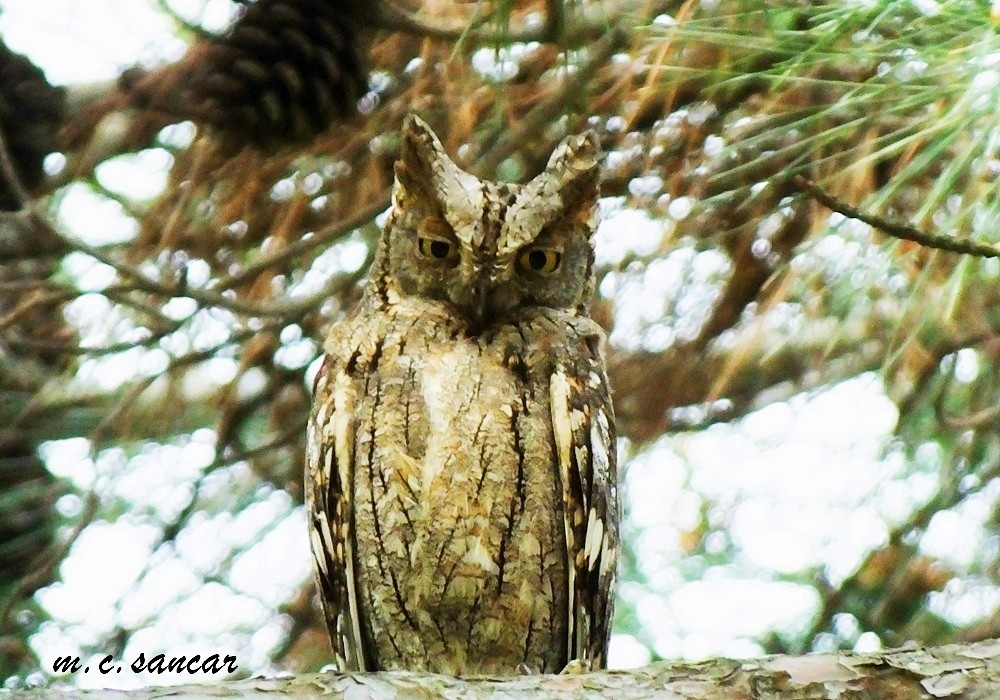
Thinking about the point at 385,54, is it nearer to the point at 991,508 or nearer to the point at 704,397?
the point at 704,397

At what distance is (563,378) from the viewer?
2.03 m

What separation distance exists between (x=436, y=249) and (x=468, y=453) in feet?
1.29

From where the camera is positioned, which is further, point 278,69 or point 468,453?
point 278,69

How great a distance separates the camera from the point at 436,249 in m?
2.09

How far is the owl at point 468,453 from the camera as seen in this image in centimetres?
196

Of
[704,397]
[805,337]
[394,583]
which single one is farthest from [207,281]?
[805,337]

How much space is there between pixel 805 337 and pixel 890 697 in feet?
4.51

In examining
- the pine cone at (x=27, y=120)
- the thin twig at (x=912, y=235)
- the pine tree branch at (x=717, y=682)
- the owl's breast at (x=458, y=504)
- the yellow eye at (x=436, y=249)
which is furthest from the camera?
the pine cone at (x=27, y=120)

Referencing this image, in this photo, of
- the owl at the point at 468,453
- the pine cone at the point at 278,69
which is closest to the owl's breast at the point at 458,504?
the owl at the point at 468,453

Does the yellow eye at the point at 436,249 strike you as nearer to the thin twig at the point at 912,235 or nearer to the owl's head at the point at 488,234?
the owl's head at the point at 488,234

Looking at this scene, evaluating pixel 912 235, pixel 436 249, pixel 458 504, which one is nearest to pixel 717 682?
pixel 912 235

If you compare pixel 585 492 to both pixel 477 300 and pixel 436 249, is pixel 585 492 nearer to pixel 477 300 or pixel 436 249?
pixel 477 300

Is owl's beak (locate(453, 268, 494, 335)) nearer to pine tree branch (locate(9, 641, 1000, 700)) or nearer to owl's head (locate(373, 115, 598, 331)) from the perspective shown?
owl's head (locate(373, 115, 598, 331))

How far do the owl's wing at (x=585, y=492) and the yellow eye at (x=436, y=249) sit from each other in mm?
286
